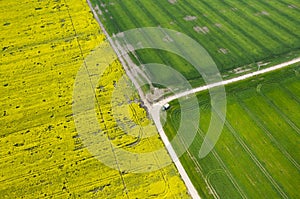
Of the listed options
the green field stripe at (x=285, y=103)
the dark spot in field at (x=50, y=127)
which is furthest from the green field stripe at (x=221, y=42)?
the dark spot in field at (x=50, y=127)

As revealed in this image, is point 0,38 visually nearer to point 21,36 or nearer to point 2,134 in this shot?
point 21,36

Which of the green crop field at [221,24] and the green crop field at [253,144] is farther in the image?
the green crop field at [221,24]

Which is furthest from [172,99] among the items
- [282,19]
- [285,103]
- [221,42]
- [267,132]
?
[282,19]

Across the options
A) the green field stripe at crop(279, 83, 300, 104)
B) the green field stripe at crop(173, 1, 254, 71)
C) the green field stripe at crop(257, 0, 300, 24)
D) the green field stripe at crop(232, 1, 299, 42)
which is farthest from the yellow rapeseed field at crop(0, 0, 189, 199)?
the green field stripe at crop(257, 0, 300, 24)

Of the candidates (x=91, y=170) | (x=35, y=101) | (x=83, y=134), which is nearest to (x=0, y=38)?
(x=35, y=101)

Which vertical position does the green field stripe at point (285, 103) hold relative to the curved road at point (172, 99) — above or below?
below

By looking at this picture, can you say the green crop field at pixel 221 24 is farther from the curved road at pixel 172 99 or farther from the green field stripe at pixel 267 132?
the green field stripe at pixel 267 132
